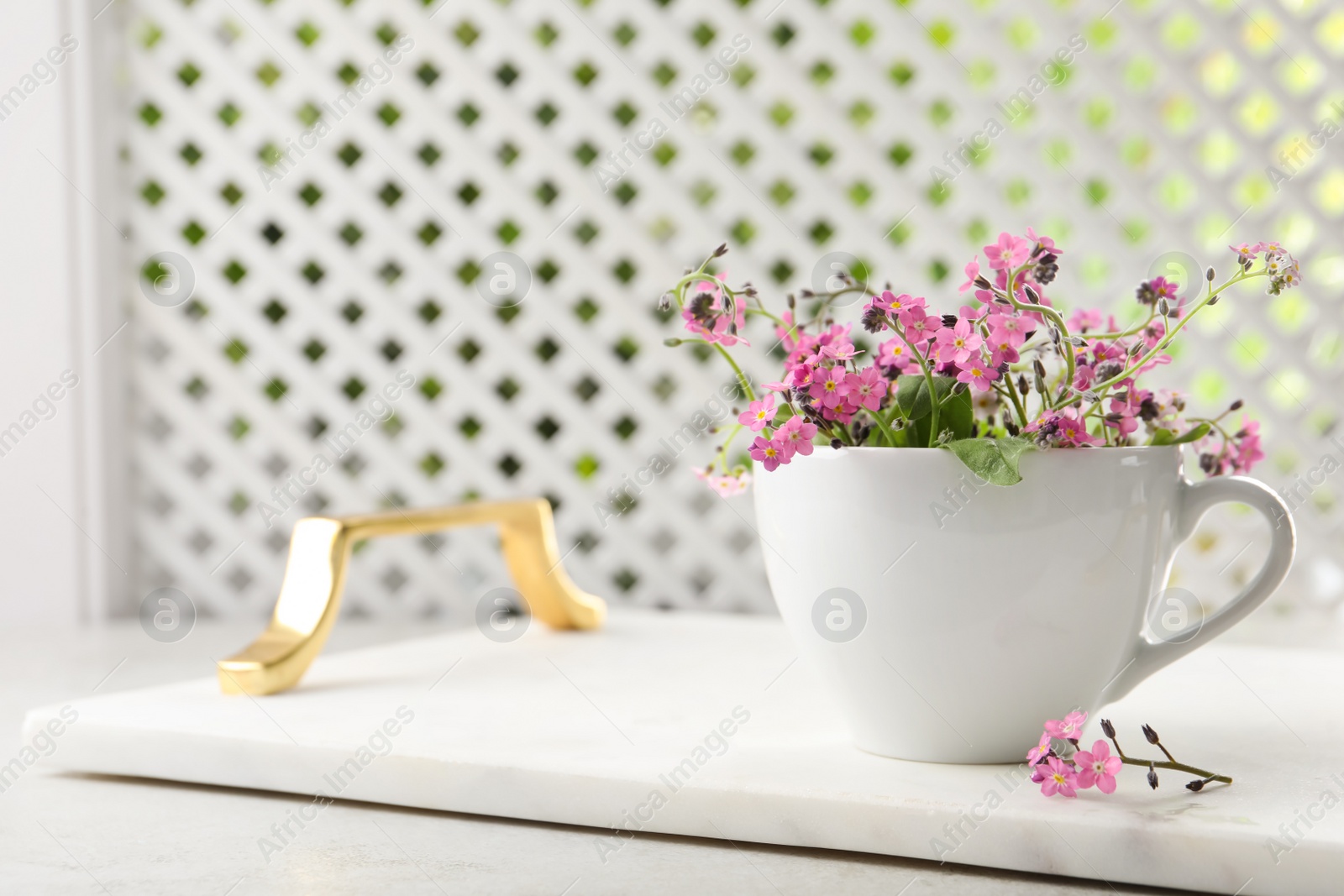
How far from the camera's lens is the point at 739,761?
2.07 feet

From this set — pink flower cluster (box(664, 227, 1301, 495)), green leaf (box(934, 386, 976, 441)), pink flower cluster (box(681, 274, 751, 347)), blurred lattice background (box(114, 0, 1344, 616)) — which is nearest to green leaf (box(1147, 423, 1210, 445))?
pink flower cluster (box(664, 227, 1301, 495))

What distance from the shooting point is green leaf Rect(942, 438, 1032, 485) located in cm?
55

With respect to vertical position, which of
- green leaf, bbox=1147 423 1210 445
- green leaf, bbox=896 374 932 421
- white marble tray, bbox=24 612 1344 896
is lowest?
white marble tray, bbox=24 612 1344 896

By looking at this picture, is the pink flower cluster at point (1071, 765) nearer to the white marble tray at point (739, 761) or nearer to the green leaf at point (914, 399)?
the white marble tray at point (739, 761)

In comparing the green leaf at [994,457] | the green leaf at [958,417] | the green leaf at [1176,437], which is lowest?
the green leaf at [1176,437]

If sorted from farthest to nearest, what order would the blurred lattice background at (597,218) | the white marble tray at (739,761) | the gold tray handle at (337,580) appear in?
the blurred lattice background at (597,218), the gold tray handle at (337,580), the white marble tray at (739,761)

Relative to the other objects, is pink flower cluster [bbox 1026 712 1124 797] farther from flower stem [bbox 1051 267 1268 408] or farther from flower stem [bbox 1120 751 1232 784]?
Result: flower stem [bbox 1051 267 1268 408]

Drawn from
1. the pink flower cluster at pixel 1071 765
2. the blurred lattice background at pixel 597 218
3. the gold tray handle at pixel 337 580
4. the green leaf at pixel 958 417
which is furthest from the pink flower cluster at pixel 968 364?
the blurred lattice background at pixel 597 218

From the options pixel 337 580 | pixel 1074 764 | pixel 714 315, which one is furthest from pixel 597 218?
pixel 1074 764

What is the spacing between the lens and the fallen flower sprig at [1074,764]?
0.56 metres

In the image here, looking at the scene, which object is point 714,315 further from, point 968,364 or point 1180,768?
point 1180,768

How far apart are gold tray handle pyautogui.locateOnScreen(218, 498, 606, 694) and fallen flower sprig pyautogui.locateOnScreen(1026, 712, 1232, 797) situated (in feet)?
1.58

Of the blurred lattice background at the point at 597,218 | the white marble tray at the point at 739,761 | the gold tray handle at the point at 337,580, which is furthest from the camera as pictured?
the blurred lattice background at the point at 597,218

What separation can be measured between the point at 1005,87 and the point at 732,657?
3.26 ft
